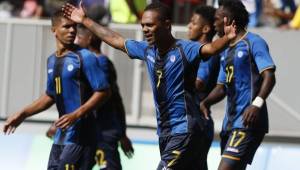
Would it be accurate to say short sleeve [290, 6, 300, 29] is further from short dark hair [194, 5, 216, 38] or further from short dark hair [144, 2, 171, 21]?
short dark hair [144, 2, 171, 21]

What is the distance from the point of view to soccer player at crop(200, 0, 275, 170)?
9539mm

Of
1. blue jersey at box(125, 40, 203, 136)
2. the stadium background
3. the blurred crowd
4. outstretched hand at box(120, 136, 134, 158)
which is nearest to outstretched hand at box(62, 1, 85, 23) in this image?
blue jersey at box(125, 40, 203, 136)

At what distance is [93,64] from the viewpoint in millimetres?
9992

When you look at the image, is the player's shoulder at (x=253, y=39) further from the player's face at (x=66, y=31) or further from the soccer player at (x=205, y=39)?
the player's face at (x=66, y=31)

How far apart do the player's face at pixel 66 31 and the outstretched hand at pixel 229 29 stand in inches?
59.0

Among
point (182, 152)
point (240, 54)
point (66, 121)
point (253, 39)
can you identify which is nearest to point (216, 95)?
point (240, 54)

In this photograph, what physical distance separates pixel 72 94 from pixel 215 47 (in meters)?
2.06

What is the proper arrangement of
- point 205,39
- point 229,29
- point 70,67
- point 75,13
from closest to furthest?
point 229,29 → point 75,13 → point 70,67 → point 205,39

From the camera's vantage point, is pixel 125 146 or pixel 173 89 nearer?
pixel 173 89

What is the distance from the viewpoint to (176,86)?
28.7ft

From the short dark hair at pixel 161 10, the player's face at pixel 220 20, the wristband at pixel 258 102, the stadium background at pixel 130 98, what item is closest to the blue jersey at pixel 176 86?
the short dark hair at pixel 161 10

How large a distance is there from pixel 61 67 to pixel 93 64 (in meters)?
0.31

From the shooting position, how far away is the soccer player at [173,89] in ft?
28.6

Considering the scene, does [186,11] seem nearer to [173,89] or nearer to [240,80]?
[240,80]
